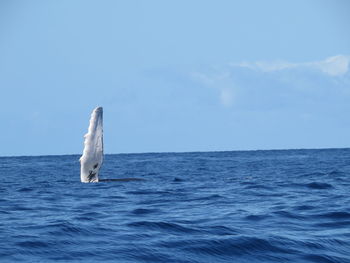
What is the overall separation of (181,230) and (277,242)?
215cm

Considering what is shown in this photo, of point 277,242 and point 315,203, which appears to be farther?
point 315,203

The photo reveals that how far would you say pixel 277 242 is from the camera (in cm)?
1050

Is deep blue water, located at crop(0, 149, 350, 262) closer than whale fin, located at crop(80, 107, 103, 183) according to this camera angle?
Yes

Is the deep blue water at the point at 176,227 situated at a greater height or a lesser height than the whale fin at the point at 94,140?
lesser

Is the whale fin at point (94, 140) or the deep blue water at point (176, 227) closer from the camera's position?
the deep blue water at point (176, 227)

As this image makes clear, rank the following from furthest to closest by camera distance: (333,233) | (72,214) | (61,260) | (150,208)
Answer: (150,208)
(72,214)
(333,233)
(61,260)

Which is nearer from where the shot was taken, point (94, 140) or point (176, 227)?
point (176, 227)

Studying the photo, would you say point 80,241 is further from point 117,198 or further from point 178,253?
point 117,198

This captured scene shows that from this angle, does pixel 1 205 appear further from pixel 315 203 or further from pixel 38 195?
pixel 315 203

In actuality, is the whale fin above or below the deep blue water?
above

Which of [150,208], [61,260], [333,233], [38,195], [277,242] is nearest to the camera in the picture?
[61,260]

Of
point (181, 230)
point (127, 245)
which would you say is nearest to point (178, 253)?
point (127, 245)

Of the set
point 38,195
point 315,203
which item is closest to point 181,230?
point 315,203

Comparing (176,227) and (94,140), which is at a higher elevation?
(94,140)
